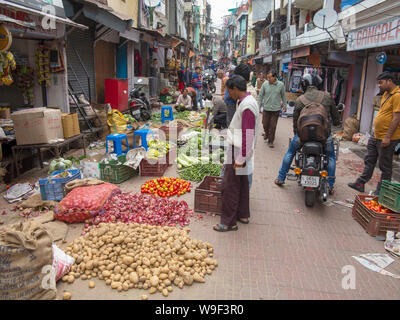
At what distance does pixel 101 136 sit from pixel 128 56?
231 inches

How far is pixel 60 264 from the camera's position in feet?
11.1

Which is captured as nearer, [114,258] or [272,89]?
[114,258]

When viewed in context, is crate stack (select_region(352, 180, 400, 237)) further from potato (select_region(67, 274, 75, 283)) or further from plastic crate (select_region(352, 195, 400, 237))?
potato (select_region(67, 274, 75, 283))

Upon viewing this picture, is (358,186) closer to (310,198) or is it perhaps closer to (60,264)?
(310,198)

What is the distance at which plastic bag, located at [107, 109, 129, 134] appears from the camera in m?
9.83

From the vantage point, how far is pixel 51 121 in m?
6.79

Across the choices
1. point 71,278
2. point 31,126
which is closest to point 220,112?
point 31,126

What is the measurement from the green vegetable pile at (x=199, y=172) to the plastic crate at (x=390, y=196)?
2900 millimetres

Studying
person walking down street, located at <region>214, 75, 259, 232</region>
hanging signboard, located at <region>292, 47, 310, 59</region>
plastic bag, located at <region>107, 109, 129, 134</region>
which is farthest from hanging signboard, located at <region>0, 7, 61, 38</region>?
hanging signboard, located at <region>292, 47, 310, 59</region>

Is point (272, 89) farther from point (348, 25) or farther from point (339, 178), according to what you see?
point (348, 25)

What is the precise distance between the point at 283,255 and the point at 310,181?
1691 mm

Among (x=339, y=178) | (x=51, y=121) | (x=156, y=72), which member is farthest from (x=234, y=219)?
(x=156, y=72)

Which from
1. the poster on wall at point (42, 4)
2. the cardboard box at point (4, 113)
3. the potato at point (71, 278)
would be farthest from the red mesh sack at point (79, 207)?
the poster on wall at point (42, 4)

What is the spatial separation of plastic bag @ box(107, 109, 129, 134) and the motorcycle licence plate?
20.1 feet
